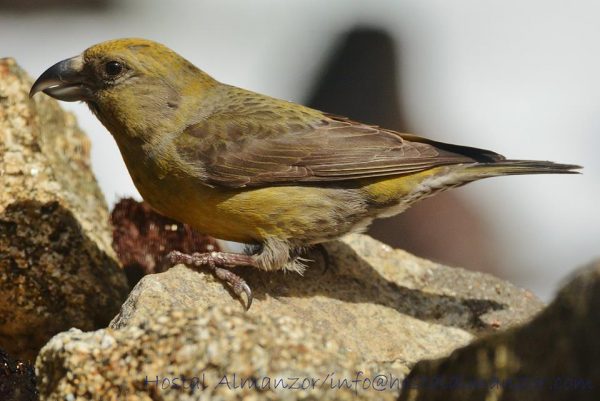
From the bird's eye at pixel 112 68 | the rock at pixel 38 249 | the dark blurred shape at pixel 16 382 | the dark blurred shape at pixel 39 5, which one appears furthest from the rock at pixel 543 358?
the dark blurred shape at pixel 39 5

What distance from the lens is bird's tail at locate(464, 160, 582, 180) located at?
222 inches

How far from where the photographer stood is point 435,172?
5.67 metres

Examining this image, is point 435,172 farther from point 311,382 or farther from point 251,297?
point 311,382

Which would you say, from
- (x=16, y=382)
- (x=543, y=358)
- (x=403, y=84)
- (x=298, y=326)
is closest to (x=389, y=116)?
(x=403, y=84)

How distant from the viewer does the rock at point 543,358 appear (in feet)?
9.05

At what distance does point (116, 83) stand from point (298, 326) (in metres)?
2.53

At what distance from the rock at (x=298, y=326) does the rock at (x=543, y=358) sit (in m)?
0.39

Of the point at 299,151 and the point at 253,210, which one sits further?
the point at 299,151

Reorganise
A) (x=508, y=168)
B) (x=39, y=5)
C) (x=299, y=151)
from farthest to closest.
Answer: (x=39, y=5) → (x=508, y=168) → (x=299, y=151)

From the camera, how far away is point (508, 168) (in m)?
5.67

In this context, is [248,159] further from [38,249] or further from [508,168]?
[508,168]

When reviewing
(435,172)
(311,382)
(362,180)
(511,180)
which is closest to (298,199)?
(362,180)

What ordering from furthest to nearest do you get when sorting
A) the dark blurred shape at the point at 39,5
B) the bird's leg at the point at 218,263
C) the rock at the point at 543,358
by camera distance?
the dark blurred shape at the point at 39,5, the bird's leg at the point at 218,263, the rock at the point at 543,358

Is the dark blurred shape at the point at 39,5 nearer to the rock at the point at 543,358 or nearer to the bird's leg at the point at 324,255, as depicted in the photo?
the bird's leg at the point at 324,255
